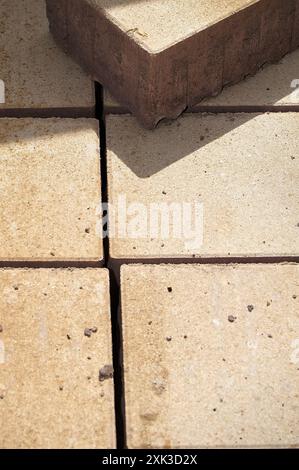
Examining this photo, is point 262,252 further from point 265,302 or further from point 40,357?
point 40,357

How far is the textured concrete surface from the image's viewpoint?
3.14m

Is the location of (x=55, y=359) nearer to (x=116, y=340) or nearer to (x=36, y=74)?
(x=116, y=340)

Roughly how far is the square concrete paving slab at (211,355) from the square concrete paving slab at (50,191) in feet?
0.82

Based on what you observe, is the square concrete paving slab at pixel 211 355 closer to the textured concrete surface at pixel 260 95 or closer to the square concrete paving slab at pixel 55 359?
the square concrete paving slab at pixel 55 359

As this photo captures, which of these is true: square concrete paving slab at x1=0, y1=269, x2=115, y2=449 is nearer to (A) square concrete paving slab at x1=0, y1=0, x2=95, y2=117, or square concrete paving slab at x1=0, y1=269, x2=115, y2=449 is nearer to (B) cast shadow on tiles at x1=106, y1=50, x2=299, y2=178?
(B) cast shadow on tiles at x1=106, y1=50, x2=299, y2=178

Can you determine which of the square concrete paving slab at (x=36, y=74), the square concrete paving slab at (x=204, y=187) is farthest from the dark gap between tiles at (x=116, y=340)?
the square concrete paving slab at (x=36, y=74)

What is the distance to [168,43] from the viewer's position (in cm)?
283

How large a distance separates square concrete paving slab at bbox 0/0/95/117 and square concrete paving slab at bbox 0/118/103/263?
0.08 meters

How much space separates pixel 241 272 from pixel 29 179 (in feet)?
2.85

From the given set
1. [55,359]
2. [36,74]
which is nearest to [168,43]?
[36,74]

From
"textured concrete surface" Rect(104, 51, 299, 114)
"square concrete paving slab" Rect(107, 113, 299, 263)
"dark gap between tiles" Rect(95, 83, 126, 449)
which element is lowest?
"dark gap between tiles" Rect(95, 83, 126, 449)

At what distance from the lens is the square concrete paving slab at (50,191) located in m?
2.68

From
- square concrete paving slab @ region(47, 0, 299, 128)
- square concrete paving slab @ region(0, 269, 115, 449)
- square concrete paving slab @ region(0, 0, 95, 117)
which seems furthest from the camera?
square concrete paving slab @ region(0, 0, 95, 117)

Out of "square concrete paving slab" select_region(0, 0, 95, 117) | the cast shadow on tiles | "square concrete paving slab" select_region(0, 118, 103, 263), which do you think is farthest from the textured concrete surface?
"square concrete paving slab" select_region(0, 118, 103, 263)
